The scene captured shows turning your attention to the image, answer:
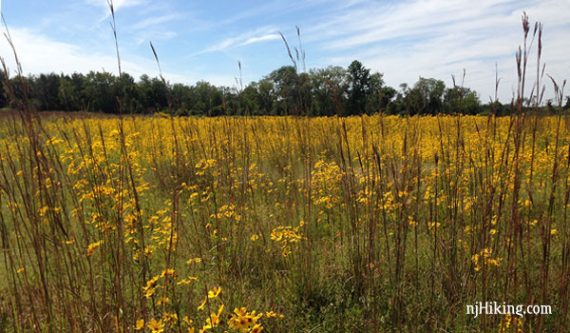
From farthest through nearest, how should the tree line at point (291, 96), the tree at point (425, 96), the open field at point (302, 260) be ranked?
1. the tree at point (425, 96)
2. the tree line at point (291, 96)
3. the open field at point (302, 260)

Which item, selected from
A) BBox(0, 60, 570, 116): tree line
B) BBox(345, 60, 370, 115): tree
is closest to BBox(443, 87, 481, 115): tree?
BBox(0, 60, 570, 116): tree line

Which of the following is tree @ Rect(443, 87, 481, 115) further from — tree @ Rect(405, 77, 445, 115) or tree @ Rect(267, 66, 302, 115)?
tree @ Rect(267, 66, 302, 115)

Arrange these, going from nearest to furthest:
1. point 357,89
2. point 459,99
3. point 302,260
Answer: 1. point 459,99
2. point 302,260
3. point 357,89

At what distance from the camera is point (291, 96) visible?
217 centimetres

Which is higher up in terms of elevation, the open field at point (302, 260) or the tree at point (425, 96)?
the tree at point (425, 96)

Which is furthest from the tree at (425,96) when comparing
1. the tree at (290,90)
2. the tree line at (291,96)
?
the tree at (290,90)

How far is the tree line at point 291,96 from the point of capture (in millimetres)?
1658

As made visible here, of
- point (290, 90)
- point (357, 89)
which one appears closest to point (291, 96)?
point (290, 90)

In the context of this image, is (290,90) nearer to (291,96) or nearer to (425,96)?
(291,96)

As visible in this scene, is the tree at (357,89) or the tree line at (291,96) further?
the tree at (357,89)

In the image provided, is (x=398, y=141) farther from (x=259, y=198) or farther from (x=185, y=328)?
(x=185, y=328)

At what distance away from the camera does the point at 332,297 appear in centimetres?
201

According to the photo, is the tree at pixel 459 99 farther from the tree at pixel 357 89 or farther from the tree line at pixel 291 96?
the tree at pixel 357 89

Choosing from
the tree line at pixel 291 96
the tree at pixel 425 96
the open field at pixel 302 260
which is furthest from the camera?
the tree at pixel 425 96
